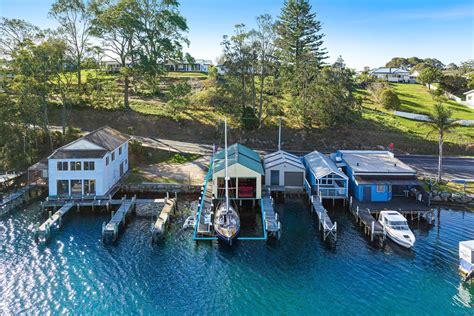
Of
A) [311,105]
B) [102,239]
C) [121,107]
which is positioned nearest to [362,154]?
[311,105]

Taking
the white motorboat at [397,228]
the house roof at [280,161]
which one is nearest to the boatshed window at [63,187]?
the house roof at [280,161]

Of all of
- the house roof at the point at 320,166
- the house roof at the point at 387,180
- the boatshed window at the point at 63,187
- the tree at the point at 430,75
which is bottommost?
the boatshed window at the point at 63,187

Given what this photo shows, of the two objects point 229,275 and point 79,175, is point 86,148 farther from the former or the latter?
point 229,275

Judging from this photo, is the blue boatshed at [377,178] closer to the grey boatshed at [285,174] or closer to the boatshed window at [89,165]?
the grey boatshed at [285,174]

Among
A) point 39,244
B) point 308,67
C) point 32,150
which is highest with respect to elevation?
point 308,67

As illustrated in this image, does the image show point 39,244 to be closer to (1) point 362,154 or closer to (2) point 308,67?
(1) point 362,154
